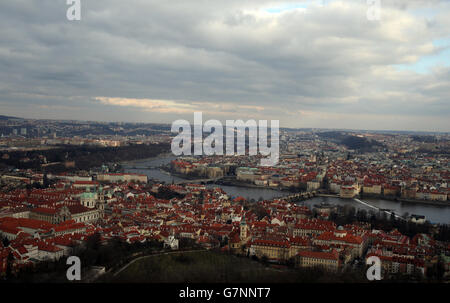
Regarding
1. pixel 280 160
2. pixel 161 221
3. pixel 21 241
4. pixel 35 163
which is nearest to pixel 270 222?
pixel 161 221

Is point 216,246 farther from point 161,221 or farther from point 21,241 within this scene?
point 21,241

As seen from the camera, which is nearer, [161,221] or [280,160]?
[161,221]

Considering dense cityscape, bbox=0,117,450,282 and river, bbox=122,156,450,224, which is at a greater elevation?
dense cityscape, bbox=0,117,450,282

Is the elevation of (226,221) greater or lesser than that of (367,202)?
greater

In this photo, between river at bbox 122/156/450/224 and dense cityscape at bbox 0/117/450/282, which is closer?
dense cityscape at bbox 0/117/450/282

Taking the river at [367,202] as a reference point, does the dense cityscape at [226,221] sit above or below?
above

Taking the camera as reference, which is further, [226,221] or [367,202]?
[367,202]

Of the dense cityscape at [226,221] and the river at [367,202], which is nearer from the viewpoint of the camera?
the dense cityscape at [226,221]
